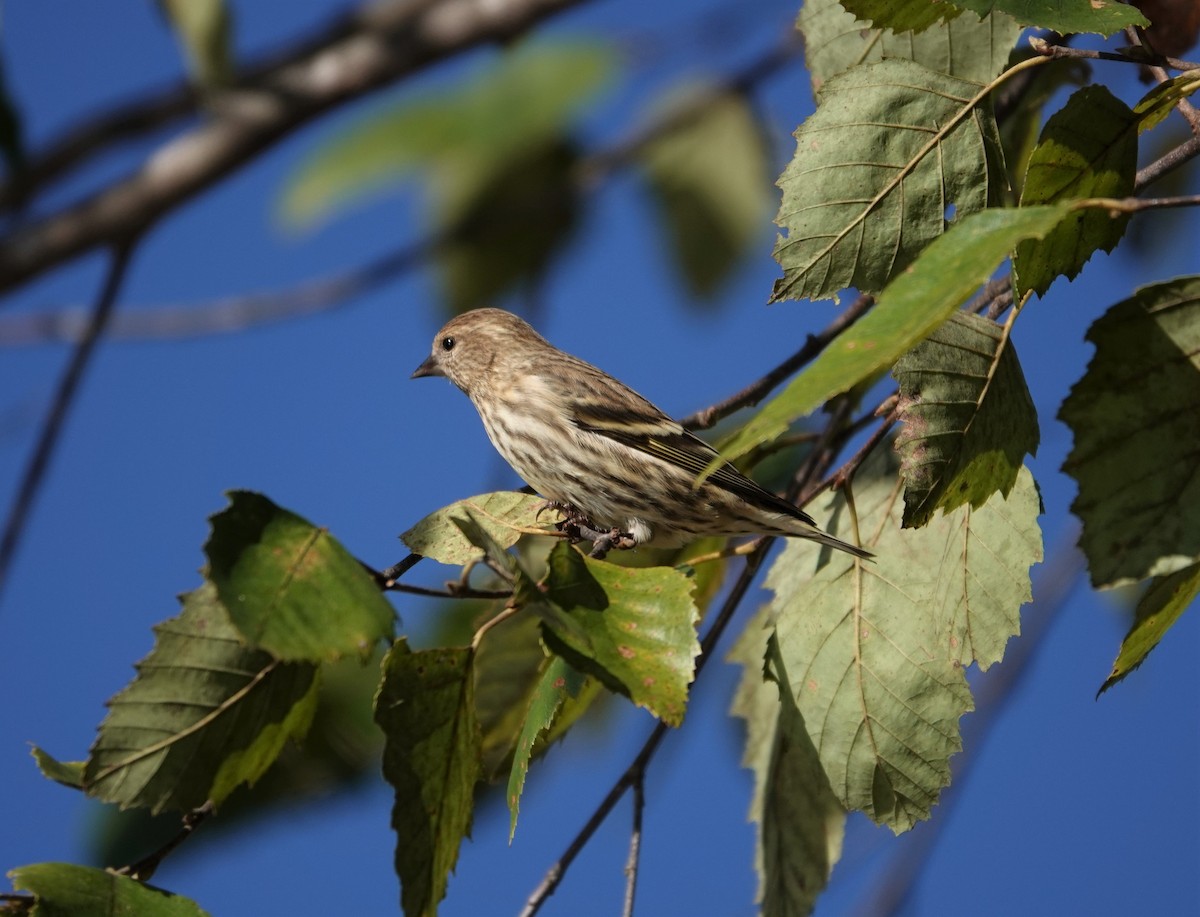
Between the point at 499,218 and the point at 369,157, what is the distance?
590mm

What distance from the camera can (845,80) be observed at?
226 cm

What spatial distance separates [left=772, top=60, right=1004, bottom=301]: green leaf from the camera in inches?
87.5

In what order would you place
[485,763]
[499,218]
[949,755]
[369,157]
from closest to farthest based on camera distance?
[949,755] < [485,763] < [369,157] < [499,218]

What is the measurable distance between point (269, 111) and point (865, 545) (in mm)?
2992

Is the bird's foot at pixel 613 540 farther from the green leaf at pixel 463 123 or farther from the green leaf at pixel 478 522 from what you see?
the green leaf at pixel 463 123

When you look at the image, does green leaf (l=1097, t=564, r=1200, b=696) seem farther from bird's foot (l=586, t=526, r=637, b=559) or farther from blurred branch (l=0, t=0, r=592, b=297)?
blurred branch (l=0, t=0, r=592, b=297)

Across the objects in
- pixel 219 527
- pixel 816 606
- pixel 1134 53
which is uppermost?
pixel 219 527

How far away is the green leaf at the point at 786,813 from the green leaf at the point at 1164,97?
118cm

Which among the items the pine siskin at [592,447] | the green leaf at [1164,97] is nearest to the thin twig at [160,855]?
the pine siskin at [592,447]

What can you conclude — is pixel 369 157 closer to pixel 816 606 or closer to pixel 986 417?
pixel 816 606

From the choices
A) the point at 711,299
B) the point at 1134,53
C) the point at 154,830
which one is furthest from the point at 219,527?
the point at 711,299

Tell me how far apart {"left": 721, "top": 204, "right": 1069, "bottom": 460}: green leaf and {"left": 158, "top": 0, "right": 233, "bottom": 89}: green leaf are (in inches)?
105

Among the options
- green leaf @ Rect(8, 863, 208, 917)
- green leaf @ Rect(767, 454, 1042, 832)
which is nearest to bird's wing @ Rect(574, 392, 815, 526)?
green leaf @ Rect(767, 454, 1042, 832)

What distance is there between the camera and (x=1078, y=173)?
2.07 metres
